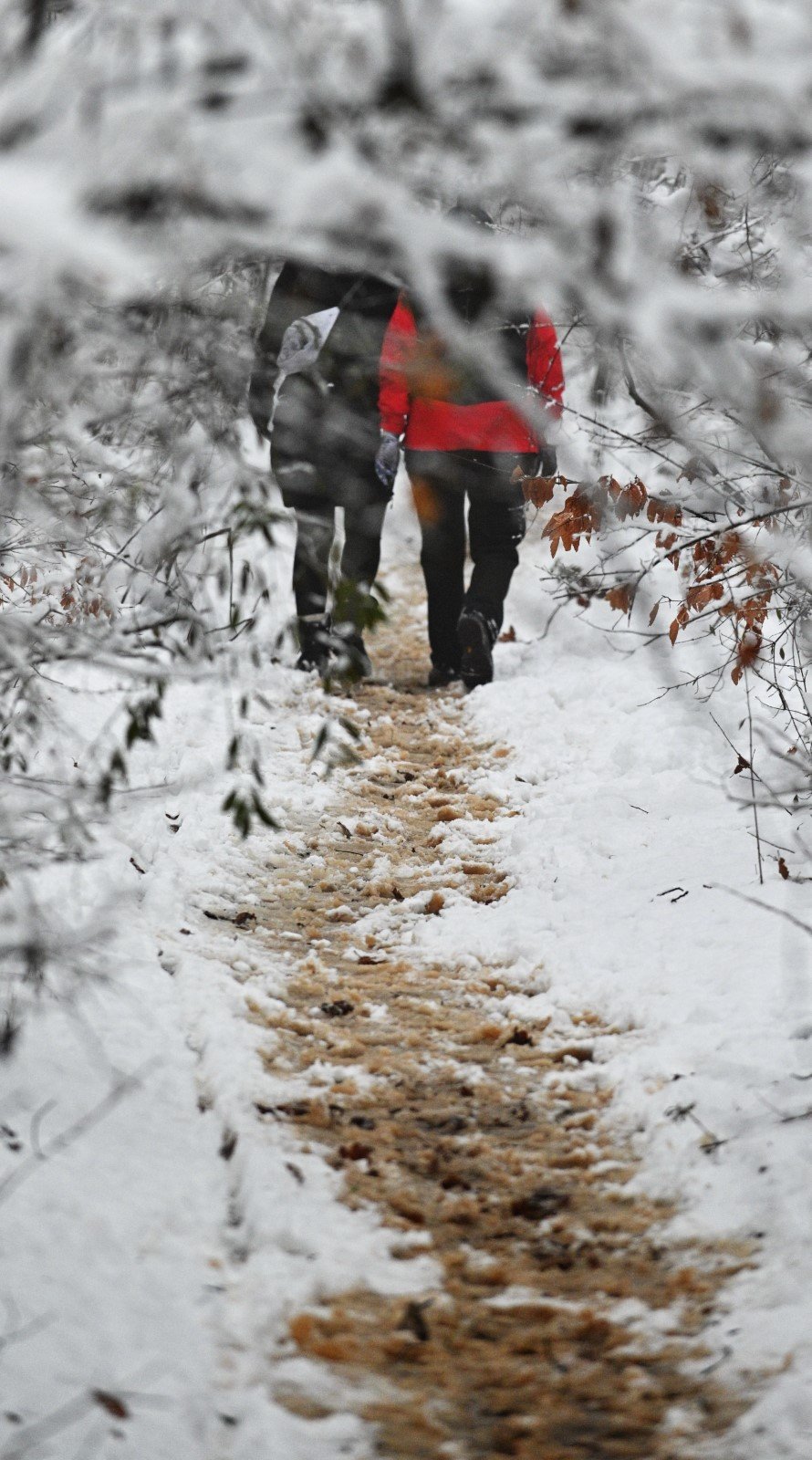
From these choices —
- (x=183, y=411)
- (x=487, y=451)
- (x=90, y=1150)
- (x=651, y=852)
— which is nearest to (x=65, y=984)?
A: (x=90, y=1150)

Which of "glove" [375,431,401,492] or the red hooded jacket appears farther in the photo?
"glove" [375,431,401,492]

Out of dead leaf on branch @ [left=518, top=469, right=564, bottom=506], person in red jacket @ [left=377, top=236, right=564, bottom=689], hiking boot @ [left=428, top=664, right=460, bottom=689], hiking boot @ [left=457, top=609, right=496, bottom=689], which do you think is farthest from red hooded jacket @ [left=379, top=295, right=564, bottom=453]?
hiking boot @ [left=428, top=664, right=460, bottom=689]

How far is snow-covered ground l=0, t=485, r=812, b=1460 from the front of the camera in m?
2.22

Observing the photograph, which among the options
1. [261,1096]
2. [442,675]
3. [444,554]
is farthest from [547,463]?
[261,1096]

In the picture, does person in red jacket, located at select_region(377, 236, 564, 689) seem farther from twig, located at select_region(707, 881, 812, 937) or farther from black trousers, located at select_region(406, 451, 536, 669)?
twig, located at select_region(707, 881, 812, 937)

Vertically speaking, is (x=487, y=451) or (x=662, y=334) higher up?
(x=487, y=451)

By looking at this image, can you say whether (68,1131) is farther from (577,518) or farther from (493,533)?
(493,533)

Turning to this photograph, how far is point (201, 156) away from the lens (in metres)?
1.47

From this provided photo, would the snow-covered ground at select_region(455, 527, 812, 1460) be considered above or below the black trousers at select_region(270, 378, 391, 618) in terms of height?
below

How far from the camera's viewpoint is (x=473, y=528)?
275 inches

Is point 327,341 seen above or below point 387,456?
below

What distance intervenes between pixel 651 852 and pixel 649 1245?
213cm

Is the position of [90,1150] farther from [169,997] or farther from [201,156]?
[201,156]

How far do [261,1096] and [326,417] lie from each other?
304 cm
